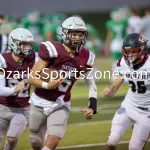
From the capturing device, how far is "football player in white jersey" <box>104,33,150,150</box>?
627 cm

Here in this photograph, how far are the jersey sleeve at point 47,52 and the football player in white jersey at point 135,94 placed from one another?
74 centimetres

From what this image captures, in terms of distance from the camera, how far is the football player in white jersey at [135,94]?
6.27 metres

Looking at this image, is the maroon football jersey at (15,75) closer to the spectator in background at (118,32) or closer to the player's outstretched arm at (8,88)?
the player's outstretched arm at (8,88)

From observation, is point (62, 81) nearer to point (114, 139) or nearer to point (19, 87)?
point (19, 87)

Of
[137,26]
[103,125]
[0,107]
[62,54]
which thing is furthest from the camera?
[137,26]

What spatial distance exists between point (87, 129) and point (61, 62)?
253 centimetres

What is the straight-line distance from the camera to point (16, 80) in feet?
21.6

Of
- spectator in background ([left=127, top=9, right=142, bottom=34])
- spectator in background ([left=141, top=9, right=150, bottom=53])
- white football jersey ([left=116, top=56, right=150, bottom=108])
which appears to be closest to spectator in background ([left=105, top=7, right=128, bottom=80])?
spectator in background ([left=127, top=9, right=142, bottom=34])

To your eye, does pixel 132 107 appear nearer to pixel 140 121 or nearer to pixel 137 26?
pixel 140 121

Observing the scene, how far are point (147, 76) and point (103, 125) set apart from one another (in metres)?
2.55

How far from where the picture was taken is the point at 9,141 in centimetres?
644

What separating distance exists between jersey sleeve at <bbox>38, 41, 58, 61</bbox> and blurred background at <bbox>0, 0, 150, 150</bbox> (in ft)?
1.39

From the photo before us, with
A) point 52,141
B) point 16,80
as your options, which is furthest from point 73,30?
point 52,141

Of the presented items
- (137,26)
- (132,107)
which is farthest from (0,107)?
(137,26)
